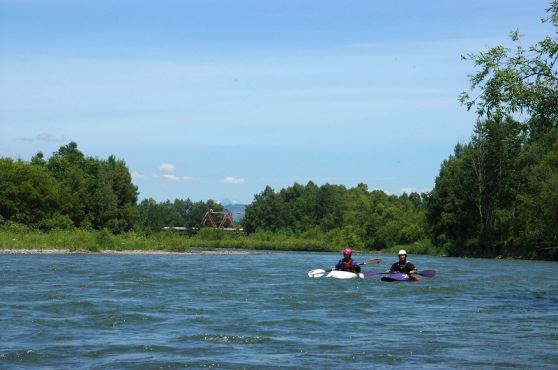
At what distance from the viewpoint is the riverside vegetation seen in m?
22.6

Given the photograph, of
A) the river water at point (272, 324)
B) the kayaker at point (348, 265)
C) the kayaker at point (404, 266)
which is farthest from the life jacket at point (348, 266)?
the kayaker at point (404, 266)

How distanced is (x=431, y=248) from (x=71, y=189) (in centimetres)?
3631

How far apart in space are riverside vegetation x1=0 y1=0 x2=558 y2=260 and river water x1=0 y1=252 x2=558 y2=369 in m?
5.69

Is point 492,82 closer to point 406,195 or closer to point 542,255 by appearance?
point 542,255

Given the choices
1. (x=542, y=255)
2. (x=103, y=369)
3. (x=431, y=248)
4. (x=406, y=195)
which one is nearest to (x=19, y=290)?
(x=103, y=369)

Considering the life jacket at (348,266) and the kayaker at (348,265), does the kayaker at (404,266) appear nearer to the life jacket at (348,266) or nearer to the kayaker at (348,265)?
the kayaker at (348,265)

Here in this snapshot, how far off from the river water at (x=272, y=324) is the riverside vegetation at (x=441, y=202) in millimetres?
5693

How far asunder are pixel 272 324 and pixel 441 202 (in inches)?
2471

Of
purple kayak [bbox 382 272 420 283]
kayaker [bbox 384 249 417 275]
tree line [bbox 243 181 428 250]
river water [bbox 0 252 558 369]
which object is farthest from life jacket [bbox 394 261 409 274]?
tree line [bbox 243 181 428 250]

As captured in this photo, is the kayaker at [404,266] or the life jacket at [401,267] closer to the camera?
the kayaker at [404,266]

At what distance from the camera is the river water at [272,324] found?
13.2m

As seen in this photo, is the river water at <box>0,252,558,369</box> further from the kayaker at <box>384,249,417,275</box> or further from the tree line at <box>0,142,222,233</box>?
the tree line at <box>0,142,222,233</box>

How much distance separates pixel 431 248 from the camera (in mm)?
84500

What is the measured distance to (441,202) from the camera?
7856 centimetres
